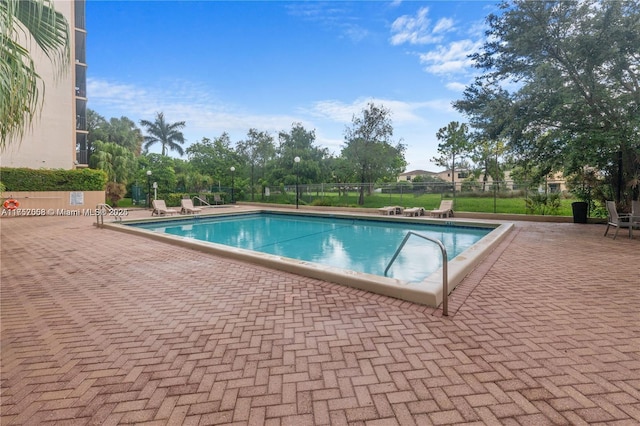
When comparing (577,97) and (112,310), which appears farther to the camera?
(577,97)

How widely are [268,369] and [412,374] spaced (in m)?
1.02

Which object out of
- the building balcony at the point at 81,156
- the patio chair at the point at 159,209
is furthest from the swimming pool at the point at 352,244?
the building balcony at the point at 81,156

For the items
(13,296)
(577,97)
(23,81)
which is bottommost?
(13,296)

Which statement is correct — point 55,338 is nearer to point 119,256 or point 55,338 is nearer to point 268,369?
point 268,369

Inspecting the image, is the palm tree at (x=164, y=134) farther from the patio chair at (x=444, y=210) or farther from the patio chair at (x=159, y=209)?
the patio chair at (x=444, y=210)

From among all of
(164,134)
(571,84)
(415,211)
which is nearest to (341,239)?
(415,211)

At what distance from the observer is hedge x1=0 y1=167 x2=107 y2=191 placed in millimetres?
14719

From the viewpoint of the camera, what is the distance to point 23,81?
272 centimetres

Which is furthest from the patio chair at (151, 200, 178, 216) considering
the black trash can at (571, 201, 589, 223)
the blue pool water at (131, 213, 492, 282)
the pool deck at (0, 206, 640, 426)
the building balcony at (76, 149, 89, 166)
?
the black trash can at (571, 201, 589, 223)

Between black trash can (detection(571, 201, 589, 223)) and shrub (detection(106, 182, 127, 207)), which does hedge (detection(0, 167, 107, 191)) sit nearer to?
shrub (detection(106, 182, 127, 207))

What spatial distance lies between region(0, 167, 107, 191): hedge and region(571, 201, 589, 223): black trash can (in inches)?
858

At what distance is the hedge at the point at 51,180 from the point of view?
1472cm

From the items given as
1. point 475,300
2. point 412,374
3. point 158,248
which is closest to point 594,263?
point 475,300

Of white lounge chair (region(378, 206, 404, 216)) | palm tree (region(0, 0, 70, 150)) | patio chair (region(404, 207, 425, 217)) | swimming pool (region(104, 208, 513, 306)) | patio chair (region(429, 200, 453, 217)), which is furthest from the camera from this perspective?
white lounge chair (region(378, 206, 404, 216))
